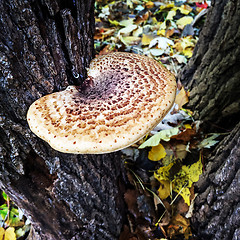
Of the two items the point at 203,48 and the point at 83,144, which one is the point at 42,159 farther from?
the point at 203,48

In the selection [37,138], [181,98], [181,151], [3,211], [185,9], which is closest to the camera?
[37,138]

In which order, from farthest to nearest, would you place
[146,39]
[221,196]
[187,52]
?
[146,39], [187,52], [221,196]

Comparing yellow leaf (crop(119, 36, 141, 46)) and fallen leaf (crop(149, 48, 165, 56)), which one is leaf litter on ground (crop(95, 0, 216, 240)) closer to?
fallen leaf (crop(149, 48, 165, 56))

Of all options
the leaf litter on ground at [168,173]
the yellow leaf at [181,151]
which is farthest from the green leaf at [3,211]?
the yellow leaf at [181,151]

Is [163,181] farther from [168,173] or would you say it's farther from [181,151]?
[181,151]

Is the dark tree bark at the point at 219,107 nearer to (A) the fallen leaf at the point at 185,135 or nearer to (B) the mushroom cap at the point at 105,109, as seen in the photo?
(A) the fallen leaf at the point at 185,135

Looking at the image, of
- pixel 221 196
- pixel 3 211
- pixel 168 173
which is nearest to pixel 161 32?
pixel 168 173

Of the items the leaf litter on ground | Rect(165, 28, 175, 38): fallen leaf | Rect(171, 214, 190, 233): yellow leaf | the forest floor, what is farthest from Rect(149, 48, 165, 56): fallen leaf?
Rect(171, 214, 190, 233): yellow leaf
